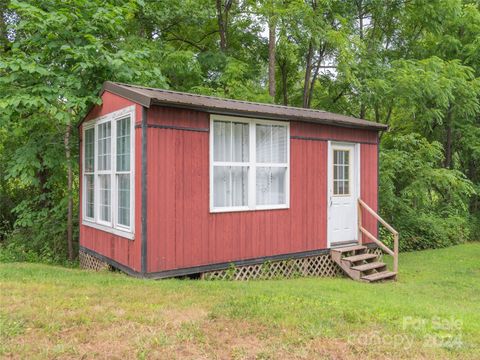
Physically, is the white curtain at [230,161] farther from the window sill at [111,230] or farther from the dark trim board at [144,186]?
the window sill at [111,230]

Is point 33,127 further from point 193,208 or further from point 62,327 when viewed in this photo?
point 62,327

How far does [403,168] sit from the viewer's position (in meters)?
11.7

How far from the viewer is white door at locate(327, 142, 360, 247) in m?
7.79

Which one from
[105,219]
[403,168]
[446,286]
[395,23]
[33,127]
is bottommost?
[446,286]

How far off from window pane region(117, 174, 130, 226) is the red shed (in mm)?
15

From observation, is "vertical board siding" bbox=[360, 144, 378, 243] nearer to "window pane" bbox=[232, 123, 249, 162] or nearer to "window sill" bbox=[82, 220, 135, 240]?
"window pane" bbox=[232, 123, 249, 162]

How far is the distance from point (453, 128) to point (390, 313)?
12312mm

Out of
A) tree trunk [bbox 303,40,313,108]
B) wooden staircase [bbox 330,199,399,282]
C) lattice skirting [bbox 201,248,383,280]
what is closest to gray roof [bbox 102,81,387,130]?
wooden staircase [bbox 330,199,399,282]

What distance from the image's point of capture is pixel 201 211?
6059mm

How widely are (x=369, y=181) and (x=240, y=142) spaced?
3.36 metres

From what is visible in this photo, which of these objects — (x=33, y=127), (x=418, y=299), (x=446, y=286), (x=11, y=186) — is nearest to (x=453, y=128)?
(x=446, y=286)

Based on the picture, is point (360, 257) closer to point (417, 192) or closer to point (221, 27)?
point (417, 192)

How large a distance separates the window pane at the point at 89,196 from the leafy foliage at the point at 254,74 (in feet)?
3.04

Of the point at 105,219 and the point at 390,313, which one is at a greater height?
the point at 105,219
